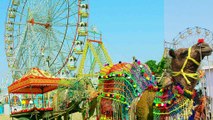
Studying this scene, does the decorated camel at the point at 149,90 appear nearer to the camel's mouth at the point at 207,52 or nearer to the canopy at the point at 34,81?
the camel's mouth at the point at 207,52

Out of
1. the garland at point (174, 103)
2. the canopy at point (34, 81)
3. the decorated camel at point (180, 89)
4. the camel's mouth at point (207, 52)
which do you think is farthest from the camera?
the canopy at point (34, 81)

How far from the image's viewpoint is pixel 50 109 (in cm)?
992

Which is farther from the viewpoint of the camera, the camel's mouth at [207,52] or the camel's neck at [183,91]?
the camel's neck at [183,91]

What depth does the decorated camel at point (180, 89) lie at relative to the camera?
589 centimetres

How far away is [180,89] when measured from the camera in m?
6.07

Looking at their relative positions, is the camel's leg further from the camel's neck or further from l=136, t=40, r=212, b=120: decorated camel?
the camel's neck

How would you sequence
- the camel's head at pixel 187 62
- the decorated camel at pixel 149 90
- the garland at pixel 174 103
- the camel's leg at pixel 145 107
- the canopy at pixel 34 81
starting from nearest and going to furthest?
1. the camel's head at pixel 187 62
2. the decorated camel at pixel 149 90
3. the garland at pixel 174 103
4. the camel's leg at pixel 145 107
5. the canopy at pixel 34 81

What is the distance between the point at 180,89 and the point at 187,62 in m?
0.52

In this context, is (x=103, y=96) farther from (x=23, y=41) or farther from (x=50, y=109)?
(x=23, y=41)

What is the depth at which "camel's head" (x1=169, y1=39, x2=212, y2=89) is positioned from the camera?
5.78m

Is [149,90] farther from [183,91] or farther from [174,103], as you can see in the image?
[183,91]

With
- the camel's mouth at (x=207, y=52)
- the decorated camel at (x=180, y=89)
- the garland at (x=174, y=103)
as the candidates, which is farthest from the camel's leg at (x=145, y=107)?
the camel's mouth at (x=207, y=52)

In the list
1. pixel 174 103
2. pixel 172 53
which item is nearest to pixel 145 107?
pixel 174 103

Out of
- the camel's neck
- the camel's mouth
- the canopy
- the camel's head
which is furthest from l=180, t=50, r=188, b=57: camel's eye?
the canopy
